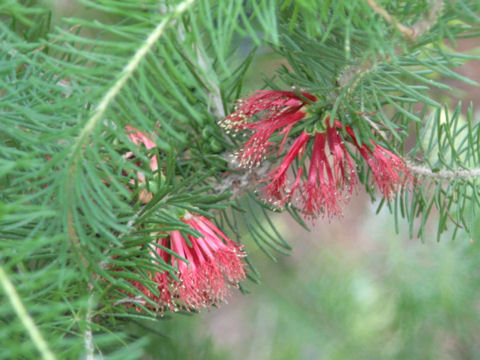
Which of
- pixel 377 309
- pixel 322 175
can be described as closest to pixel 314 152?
pixel 322 175

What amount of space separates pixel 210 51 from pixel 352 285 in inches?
20.7

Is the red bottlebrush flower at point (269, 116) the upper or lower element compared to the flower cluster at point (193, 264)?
upper

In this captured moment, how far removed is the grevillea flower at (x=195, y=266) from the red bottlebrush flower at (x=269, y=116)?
6cm

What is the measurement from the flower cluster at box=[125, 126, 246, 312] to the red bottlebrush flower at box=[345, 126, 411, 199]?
0.11m

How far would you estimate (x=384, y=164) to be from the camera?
32cm

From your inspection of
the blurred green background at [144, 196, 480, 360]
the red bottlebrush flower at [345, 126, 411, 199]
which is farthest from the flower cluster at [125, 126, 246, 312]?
the blurred green background at [144, 196, 480, 360]

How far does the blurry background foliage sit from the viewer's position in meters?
0.18

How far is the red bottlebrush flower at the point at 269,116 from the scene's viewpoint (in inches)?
12.7

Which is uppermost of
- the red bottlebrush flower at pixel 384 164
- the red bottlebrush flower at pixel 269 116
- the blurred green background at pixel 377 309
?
the red bottlebrush flower at pixel 269 116

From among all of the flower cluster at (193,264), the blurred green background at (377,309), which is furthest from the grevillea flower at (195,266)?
the blurred green background at (377,309)

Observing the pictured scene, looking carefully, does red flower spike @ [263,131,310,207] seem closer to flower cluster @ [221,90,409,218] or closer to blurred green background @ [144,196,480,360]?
flower cluster @ [221,90,409,218]

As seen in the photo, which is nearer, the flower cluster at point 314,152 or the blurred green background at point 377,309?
the flower cluster at point 314,152

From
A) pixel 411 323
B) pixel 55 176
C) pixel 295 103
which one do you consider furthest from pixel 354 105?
pixel 411 323

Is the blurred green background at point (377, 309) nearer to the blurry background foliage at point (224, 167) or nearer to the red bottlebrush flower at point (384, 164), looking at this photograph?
the blurry background foliage at point (224, 167)
